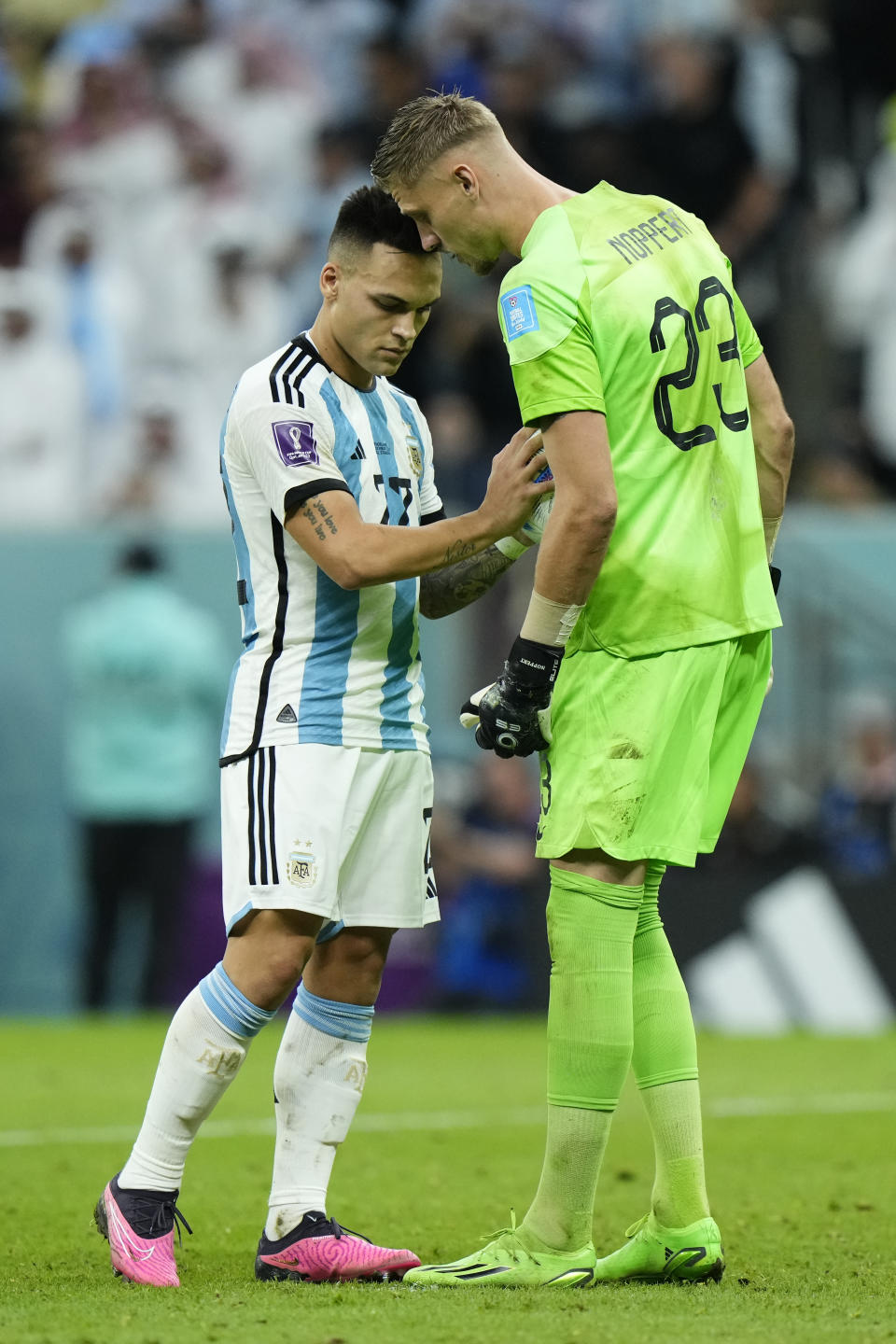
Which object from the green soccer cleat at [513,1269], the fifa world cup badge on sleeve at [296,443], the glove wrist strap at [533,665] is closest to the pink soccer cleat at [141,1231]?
the green soccer cleat at [513,1269]

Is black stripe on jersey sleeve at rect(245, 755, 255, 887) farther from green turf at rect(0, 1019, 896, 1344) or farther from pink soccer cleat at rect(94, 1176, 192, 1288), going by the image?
green turf at rect(0, 1019, 896, 1344)

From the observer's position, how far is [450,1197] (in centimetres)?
537

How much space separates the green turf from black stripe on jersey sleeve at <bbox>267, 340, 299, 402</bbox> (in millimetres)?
1903

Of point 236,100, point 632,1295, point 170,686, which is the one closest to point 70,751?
point 170,686

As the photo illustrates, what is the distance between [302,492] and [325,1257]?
5.44 feet

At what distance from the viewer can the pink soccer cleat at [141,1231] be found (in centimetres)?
403

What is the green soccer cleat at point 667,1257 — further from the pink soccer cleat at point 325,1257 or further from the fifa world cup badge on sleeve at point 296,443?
the fifa world cup badge on sleeve at point 296,443

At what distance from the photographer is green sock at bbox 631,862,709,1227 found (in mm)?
4094

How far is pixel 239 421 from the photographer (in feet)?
13.9

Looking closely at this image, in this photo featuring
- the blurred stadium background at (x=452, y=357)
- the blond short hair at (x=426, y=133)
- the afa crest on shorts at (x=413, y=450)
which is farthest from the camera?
the blurred stadium background at (x=452, y=357)

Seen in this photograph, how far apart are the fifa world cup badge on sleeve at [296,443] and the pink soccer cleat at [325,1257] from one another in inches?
65.1

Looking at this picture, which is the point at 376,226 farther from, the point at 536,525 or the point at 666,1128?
the point at 666,1128

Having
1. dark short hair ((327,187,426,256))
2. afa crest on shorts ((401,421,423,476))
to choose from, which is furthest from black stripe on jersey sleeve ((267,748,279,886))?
dark short hair ((327,187,426,256))

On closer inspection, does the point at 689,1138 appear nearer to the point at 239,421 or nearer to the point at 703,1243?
the point at 703,1243
